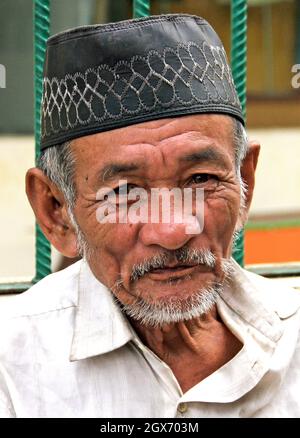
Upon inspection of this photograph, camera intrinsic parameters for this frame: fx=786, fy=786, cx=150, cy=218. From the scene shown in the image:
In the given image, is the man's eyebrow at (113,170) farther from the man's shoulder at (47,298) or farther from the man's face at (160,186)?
the man's shoulder at (47,298)

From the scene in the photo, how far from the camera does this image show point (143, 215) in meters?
1.54

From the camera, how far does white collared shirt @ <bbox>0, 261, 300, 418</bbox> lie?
1.59 m

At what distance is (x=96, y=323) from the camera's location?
1.67 meters

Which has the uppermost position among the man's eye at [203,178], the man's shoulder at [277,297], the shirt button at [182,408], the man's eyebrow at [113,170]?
the man's eyebrow at [113,170]

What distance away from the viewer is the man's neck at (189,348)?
1688 mm

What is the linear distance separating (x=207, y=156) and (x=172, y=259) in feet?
0.73

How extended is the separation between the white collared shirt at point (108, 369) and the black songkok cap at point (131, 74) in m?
0.39

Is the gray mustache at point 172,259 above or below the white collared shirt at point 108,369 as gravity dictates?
above

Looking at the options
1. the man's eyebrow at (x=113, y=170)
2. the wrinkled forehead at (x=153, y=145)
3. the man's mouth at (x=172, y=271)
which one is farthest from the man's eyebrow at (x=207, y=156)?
the man's mouth at (x=172, y=271)

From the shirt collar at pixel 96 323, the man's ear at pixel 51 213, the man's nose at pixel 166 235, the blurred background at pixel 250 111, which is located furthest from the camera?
the blurred background at pixel 250 111

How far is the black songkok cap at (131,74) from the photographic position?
1.57 meters

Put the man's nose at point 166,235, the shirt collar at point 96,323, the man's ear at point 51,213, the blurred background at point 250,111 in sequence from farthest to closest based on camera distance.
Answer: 1. the blurred background at point 250,111
2. the man's ear at point 51,213
3. the shirt collar at point 96,323
4. the man's nose at point 166,235

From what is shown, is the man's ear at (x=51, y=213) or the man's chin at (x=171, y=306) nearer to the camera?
the man's chin at (x=171, y=306)

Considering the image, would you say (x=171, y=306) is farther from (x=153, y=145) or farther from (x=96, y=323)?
(x=153, y=145)
